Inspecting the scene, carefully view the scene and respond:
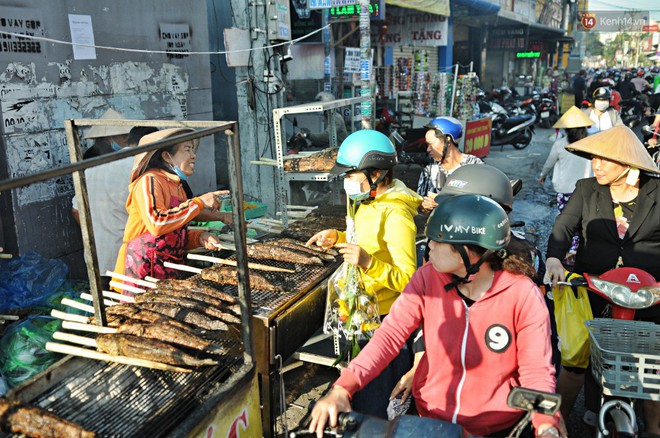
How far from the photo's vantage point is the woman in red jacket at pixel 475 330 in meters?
2.39

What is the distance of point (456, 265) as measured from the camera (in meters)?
2.44

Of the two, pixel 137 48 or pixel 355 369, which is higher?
pixel 137 48

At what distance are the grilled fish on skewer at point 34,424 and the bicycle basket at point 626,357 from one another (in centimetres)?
273

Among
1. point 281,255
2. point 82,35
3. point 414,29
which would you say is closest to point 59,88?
point 82,35

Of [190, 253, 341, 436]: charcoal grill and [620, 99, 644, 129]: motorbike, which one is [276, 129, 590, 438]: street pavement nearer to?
[190, 253, 341, 436]: charcoal grill

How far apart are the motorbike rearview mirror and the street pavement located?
164cm

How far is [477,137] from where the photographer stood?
14.7 meters

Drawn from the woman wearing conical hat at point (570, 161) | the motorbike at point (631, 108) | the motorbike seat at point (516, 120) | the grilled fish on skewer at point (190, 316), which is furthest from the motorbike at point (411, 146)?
the motorbike at point (631, 108)

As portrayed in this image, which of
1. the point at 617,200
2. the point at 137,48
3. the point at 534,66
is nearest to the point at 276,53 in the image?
the point at 137,48

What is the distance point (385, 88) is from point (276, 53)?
9168mm

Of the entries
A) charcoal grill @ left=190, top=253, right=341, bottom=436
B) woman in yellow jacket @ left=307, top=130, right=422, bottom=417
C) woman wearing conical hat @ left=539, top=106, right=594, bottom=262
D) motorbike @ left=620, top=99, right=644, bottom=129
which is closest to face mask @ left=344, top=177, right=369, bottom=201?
woman in yellow jacket @ left=307, top=130, right=422, bottom=417

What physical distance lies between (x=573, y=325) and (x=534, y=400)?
1912 millimetres

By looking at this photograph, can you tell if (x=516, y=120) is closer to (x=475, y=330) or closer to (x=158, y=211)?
(x=158, y=211)

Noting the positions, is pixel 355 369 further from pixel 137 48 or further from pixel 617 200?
pixel 137 48
